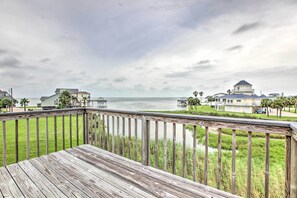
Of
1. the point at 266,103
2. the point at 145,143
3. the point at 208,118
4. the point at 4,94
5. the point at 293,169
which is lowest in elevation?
the point at 145,143

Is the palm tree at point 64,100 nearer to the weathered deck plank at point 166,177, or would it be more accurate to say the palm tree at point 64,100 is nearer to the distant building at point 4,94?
the distant building at point 4,94

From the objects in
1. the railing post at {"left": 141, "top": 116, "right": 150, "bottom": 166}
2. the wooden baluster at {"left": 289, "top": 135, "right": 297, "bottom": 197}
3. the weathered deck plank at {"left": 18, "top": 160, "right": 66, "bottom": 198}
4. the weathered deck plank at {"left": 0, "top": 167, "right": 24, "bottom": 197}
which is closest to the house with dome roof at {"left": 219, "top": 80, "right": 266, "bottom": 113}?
the railing post at {"left": 141, "top": 116, "right": 150, "bottom": 166}

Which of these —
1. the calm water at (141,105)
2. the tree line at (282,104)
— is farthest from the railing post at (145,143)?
the tree line at (282,104)

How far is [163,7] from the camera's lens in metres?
4.71

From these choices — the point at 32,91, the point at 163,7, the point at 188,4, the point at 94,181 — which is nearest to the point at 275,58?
the point at 188,4

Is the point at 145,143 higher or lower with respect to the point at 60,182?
higher

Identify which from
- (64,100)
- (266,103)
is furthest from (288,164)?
(64,100)

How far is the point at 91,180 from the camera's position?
81.0 inches

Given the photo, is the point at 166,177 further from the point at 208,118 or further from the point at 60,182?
the point at 60,182

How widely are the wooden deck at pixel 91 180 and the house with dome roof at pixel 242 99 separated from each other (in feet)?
30.9

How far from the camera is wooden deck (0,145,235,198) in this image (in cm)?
177

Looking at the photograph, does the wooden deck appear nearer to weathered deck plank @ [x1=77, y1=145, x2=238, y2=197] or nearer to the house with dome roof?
weathered deck plank @ [x1=77, y1=145, x2=238, y2=197]

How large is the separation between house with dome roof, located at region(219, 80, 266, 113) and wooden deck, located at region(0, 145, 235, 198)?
30.9 ft

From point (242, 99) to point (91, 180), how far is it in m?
11.1
